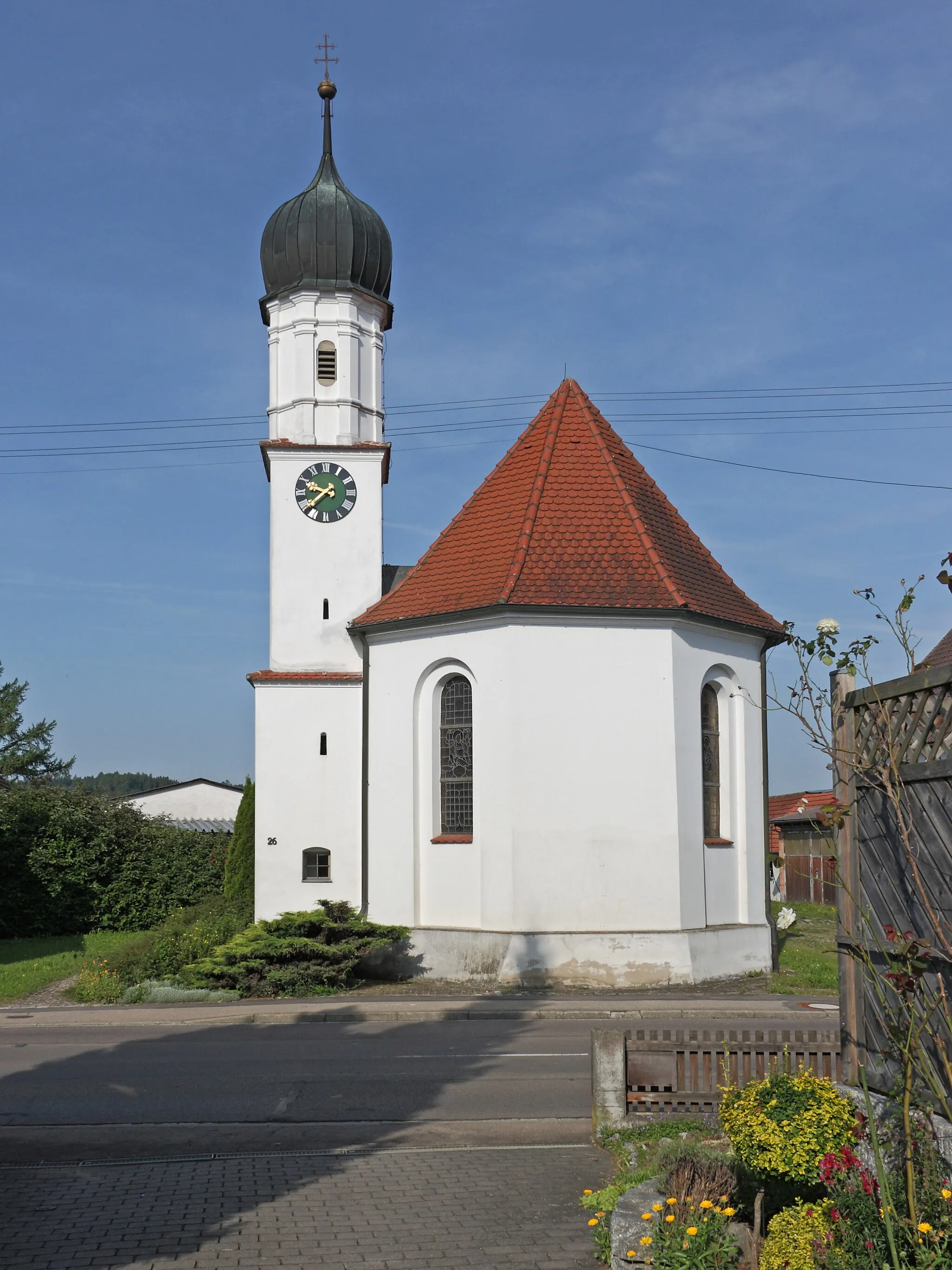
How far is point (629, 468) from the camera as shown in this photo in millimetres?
22719

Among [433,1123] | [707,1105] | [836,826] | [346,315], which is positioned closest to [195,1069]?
[433,1123]

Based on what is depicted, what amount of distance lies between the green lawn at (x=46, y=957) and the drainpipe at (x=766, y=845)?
11.8m

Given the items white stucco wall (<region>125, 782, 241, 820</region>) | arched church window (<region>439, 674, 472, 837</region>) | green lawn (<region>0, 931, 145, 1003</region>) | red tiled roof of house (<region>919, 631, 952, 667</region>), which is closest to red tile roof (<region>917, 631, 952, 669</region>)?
red tiled roof of house (<region>919, 631, 952, 667</region>)

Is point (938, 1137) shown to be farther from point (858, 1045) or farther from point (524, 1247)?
point (524, 1247)

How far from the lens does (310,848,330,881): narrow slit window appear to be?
2211 cm

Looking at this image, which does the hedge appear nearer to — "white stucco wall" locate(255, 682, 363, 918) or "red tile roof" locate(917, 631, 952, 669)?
"white stucco wall" locate(255, 682, 363, 918)

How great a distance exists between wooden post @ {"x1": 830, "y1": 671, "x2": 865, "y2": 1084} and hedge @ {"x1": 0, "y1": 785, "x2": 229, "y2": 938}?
25791 mm

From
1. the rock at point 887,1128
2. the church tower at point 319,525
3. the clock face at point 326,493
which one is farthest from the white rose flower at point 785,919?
the rock at point 887,1128

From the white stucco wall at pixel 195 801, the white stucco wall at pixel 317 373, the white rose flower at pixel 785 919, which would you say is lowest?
the white rose flower at pixel 785 919

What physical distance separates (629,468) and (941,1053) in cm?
1831

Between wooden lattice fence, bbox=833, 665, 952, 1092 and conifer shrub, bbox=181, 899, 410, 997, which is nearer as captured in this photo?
wooden lattice fence, bbox=833, 665, 952, 1092

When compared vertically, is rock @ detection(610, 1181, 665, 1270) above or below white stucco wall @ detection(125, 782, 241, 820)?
below

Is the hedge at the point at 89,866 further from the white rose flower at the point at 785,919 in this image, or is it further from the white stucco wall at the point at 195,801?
the white stucco wall at the point at 195,801

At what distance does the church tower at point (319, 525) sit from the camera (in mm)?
22172
